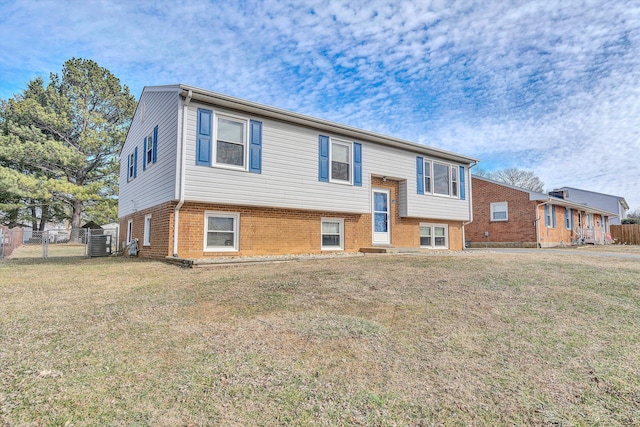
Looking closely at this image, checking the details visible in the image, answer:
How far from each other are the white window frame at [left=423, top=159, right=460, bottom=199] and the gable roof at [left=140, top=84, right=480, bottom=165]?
1.19 ft

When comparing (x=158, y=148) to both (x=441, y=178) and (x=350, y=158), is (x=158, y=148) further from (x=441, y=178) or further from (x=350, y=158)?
(x=441, y=178)

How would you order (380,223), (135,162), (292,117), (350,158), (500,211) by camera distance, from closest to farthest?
(292,117) → (350,158) → (380,223) → (135,162) → (500,211)

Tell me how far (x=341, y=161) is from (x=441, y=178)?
18.3 ft

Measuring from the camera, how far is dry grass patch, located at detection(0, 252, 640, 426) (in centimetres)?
229

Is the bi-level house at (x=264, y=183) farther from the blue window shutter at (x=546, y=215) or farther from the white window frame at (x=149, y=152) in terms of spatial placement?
the blue window shutter at (x=546, y=215)

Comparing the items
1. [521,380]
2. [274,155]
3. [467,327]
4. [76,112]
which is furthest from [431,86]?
[76,112]

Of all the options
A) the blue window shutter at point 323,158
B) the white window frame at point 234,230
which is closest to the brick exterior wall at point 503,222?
the blue window shutter at point 323,158

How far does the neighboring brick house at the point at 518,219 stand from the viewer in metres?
21.2

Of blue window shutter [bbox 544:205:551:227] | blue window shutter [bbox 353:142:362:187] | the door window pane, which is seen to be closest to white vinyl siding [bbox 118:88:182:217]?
blue window shutter [bbox 353:142:362:187]

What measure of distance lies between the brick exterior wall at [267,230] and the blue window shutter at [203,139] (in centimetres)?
123

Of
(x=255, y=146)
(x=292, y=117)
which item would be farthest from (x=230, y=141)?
(x=292, y=117)

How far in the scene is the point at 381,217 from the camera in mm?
13648

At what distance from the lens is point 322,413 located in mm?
2248

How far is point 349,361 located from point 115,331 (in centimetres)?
→ 248
